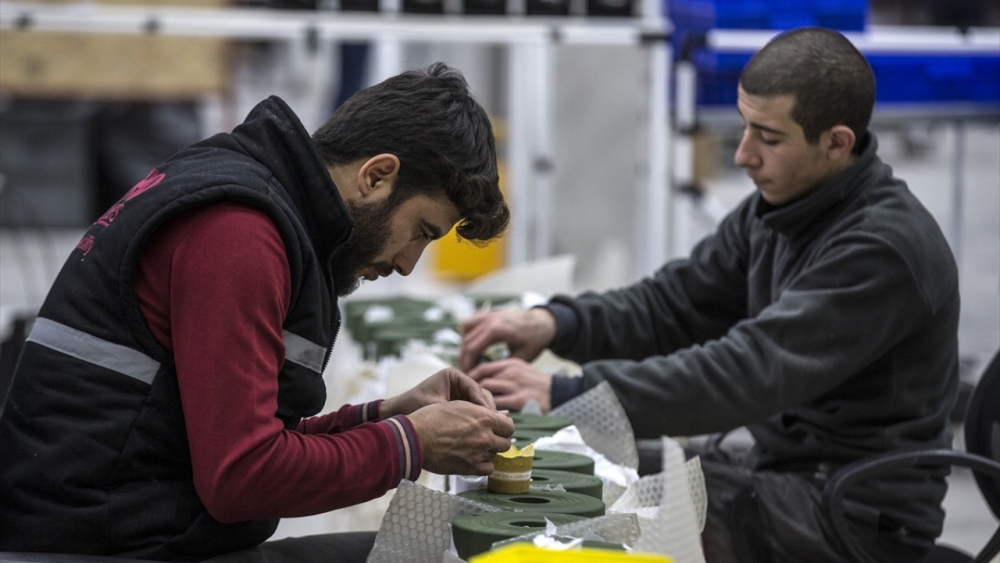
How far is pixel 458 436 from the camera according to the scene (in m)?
1.48

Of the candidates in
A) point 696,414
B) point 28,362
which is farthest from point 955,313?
point 28,362

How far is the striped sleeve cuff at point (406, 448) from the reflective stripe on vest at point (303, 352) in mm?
133

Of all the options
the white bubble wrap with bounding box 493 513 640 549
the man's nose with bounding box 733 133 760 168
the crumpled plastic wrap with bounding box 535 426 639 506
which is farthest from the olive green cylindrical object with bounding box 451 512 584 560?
the man's nose with bounding box 733 133 760 168

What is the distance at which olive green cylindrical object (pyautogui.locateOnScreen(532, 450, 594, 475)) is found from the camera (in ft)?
5.66

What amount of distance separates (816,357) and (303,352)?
3.21 ft

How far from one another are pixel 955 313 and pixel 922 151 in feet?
40.4

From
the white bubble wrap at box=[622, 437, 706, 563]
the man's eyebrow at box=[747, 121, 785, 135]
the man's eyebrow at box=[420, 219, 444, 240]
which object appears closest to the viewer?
the white bubble wrap at box=[622, 437, 706, 563]

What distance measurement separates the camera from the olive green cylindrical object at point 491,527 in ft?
4.45

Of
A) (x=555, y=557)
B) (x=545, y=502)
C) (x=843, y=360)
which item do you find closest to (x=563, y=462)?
(x=545, y=502)

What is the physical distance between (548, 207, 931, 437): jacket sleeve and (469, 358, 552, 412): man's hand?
9 centimetres

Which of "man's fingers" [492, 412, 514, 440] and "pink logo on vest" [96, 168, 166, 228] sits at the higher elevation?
"pink logo on vest" [96, 168, 166, 228]

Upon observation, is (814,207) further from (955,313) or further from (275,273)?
(275,273)

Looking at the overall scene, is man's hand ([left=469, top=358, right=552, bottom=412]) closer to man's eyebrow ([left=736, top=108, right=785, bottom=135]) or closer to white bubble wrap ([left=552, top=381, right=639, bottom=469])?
white bubble wrap ([left=552, top=381, right=639, bottom=469])

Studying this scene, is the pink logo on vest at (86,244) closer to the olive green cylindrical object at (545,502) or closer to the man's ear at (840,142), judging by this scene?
the olive green cylindrical object at (545,502)
